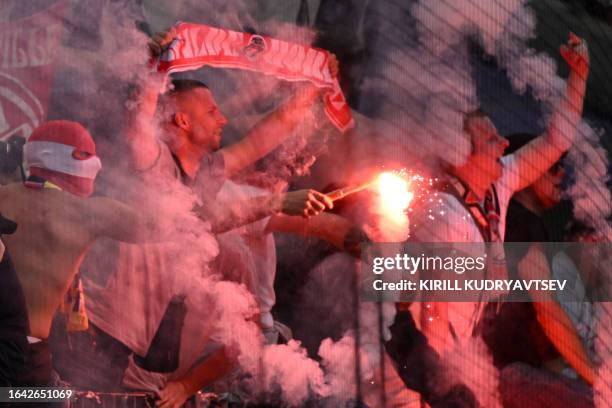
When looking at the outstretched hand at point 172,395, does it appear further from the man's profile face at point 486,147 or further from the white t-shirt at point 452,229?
the man's profile face at point 486,147

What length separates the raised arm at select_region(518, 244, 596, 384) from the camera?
514cm

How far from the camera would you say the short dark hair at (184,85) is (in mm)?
4863

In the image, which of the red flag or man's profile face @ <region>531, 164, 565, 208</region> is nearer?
the red flag

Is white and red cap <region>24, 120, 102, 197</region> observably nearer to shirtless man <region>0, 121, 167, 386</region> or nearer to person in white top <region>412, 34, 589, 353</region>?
shirtless man <region>0, 121, 167, 386</region>

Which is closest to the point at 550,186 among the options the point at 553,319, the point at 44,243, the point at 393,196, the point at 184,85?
the point at 553,319

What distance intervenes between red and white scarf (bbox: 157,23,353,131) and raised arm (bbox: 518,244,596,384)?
3.80 ft

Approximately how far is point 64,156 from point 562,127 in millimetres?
2530

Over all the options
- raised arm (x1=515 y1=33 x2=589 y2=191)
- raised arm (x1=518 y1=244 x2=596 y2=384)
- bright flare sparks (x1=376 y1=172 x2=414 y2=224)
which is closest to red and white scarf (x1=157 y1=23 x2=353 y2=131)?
bright flare sparks (x1=376 y1=172 x2=414 y2=224)

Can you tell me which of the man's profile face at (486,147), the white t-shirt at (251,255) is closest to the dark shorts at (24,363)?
the white t-shirt at (251,255)

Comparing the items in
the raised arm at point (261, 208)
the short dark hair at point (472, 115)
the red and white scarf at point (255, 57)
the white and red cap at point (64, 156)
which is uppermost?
the red and white scarf at point (255, 57)

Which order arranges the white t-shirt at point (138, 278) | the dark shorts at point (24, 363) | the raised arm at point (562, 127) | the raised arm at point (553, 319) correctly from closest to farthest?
the dark shorts at point (24, 363)
the white t-shirt at point (138, 278)
the raised arm at point (553, 319)
the raised arm at point (562, 127)

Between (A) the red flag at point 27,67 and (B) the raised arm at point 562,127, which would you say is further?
(B) the raised arm at point 562,127

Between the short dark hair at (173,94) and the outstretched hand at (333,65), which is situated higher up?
the outstretched hand at (333,65)

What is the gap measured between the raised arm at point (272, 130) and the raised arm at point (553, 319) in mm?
1294
